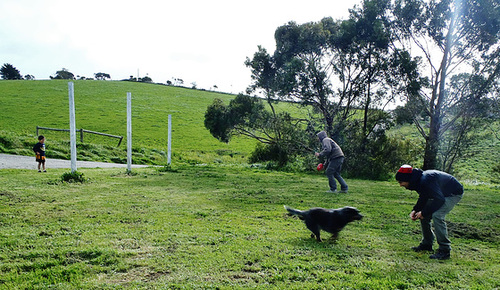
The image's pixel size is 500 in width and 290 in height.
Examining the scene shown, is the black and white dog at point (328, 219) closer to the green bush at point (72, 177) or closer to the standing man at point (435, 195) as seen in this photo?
the standing man at point (435, 195)

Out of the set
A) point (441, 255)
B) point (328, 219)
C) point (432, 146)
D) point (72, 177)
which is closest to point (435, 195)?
point (441, 255)

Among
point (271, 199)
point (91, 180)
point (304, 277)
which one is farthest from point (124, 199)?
point (304, 277)

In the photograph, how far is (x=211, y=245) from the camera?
5.03 m

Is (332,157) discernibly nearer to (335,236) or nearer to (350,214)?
(350,214)

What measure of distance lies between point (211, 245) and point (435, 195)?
3.52 metres

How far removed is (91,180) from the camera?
11039 millimetres

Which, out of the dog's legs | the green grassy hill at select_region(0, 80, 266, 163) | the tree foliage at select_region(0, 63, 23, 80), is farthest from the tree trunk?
the tree foliage at select_region(0, 63, 23, 80)

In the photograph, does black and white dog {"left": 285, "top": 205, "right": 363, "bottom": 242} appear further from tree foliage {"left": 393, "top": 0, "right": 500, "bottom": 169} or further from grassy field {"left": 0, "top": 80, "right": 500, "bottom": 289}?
tree foliage {"left": 393, "top": 0, "right": 500, "bottom": 169}

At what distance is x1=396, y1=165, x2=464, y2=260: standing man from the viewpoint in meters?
4.80

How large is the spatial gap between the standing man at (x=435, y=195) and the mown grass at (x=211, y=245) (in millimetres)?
395

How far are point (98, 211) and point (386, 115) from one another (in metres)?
18.9

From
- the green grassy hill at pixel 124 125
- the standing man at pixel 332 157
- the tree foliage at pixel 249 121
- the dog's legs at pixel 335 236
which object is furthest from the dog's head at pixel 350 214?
the green grassy hill at pixel 124 125

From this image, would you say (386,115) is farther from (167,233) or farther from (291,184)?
(167,233)

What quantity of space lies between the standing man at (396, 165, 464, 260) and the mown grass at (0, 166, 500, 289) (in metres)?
0.39
